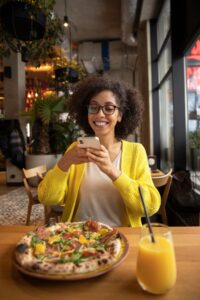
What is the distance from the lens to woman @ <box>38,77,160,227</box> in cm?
128

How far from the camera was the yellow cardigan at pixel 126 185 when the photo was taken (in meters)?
1.26

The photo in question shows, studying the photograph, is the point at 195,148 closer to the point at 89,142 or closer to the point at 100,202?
the point at 100,202

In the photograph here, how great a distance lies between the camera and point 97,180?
4.85 feet

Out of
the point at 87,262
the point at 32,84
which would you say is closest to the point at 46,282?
the point at 87,262

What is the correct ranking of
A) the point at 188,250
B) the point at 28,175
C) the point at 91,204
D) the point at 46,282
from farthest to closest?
the point at 28,175 → the point at 91,204 → the point at 188,250 → the point at 46,282

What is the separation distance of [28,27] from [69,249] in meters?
2.27

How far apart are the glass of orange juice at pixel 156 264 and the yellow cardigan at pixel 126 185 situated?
1.63 feet

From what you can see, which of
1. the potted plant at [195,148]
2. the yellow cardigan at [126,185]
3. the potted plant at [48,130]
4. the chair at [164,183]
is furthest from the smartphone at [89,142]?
the potted plant at [48,130]

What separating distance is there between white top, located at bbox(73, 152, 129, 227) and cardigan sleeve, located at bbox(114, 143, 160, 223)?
80 mm

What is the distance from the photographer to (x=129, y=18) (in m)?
5.16

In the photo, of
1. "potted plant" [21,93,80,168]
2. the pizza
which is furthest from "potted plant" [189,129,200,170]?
"potted plant" [21,93,80,168]

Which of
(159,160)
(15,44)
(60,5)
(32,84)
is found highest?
(60,5)

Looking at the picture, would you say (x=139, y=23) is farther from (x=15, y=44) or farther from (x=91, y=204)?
(x=91, y=204)

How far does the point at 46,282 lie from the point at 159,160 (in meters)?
4.97
